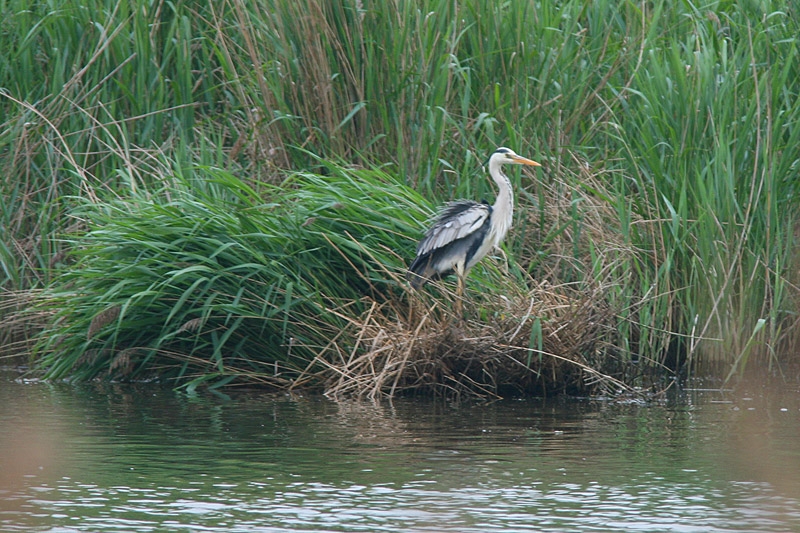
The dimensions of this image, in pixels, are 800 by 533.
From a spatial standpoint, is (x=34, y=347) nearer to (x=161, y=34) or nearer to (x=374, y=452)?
(x=161, y=34)

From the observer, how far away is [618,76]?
347 inches

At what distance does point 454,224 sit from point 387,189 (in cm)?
64

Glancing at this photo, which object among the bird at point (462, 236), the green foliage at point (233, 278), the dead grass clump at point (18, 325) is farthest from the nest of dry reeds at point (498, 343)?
the dead grass clump at point (18, 325)

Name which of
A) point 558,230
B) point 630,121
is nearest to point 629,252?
point 558,230

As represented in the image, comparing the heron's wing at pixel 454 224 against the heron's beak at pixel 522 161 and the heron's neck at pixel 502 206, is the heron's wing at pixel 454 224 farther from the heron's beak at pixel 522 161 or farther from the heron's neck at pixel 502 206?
the heron's beak at pixel 522 161

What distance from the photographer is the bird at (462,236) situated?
7.33 metres

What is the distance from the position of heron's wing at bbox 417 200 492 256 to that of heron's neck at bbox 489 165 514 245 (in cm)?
11

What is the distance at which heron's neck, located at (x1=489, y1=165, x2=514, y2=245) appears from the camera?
7617 mm

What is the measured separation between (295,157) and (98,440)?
299cm

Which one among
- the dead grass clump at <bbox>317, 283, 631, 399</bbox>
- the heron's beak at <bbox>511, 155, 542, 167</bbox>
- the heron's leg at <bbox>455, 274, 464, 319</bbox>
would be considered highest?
the heron's beak at <bbox>511, 155, 542, 167</bbox>

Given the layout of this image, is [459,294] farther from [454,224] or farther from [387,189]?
[387,189]

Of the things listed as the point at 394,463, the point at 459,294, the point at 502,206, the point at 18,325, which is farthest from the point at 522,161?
the point at 18,325

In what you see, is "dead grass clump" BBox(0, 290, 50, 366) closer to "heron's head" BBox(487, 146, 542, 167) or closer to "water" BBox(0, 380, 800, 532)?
"water" BBox(0, 380, 800, 532)

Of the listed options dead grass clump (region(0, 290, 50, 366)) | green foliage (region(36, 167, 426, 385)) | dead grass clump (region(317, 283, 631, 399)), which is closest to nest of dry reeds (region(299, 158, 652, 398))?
dead grass clump (region(317, 283, 631, 399))
